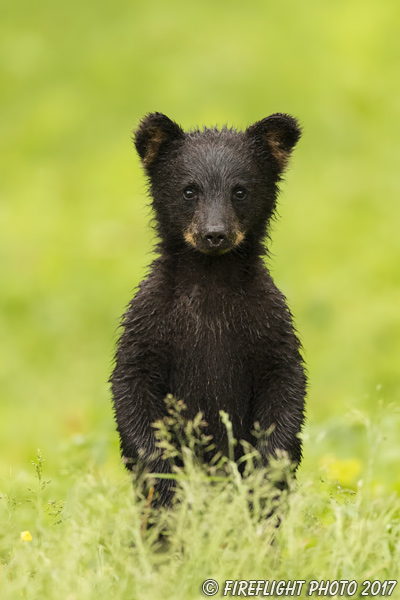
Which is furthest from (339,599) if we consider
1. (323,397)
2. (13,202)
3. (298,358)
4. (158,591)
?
(13,202)

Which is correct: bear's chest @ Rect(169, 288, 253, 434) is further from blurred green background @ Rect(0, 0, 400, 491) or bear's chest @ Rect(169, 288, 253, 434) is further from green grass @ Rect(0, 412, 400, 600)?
blurred green background @ Rect(0, 0, 400, 491)

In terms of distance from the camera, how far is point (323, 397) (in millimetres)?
11094

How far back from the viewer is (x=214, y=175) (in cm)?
563

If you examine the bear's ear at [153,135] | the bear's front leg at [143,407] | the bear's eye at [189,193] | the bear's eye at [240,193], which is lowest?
the bear's front leg at [143,407]

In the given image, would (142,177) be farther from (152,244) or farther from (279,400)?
(279,400)

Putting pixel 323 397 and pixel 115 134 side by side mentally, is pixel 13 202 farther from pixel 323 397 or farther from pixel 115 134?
pixel 323 397

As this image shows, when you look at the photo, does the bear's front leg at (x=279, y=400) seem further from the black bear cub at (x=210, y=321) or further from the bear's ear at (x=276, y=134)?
the bear's ear at (x=276, y=134)

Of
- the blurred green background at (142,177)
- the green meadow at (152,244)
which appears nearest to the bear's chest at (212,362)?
the green meadow at (152,244)

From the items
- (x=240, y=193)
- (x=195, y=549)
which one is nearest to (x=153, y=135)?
(x=240, y=193)

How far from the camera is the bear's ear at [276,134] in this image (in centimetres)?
579

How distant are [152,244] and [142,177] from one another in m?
6.99

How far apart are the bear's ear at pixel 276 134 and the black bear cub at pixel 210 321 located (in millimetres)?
15

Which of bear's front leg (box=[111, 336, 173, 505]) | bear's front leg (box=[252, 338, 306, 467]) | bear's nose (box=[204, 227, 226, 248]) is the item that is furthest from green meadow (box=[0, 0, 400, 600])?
bear's nose (box=[204, 227, 226, 248])

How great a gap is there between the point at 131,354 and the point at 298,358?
76 cm
